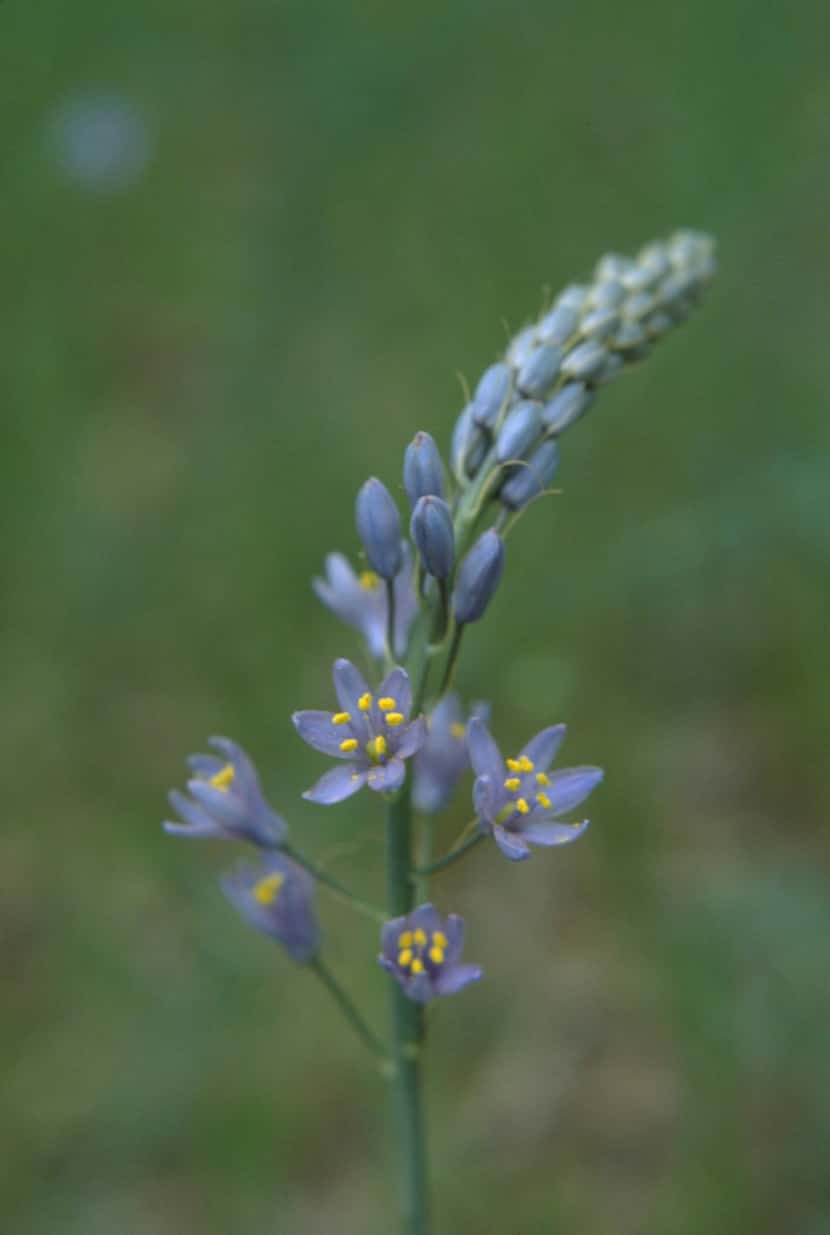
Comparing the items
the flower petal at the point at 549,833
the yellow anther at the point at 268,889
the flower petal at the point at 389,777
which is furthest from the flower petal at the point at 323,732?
the yellow anther at the point at 268,889

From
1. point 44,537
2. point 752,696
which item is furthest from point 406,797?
→ point 44,537

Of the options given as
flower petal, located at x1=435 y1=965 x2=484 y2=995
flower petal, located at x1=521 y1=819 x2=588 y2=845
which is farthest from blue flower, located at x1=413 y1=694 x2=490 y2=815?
flower petal, located at x1=435 y1=965 x2=484 y2=995

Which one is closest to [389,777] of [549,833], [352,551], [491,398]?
[549,833]

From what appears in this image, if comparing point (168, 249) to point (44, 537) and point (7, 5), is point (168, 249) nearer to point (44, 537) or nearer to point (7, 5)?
point (7, 5)

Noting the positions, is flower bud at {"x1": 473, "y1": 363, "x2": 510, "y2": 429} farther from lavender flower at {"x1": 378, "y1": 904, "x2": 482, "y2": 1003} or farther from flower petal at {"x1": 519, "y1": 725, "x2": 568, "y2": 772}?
lavender flower at {"x1": 378, "y1": 904, "x2": 482, "y2": 1003}

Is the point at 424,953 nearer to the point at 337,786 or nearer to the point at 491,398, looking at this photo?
the point at 337,786

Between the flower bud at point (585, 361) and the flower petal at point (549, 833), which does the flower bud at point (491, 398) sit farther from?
the flower petal at point (549, 833)
